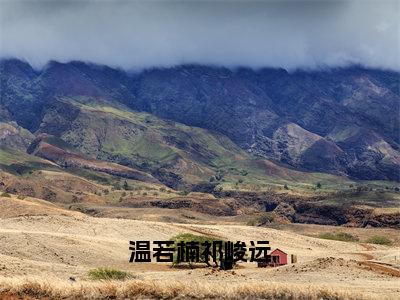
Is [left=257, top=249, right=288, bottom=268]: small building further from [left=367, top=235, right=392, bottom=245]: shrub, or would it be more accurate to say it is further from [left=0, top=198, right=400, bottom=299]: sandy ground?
[left=367, top=235, right=392, bottom=245]: shrub

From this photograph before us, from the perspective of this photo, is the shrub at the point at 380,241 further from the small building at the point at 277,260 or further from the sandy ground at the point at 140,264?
the small building at the point at 277,260

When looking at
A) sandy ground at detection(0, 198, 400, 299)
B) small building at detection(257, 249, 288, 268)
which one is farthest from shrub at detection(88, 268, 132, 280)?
small building at detection(257, 249, 288, 268)

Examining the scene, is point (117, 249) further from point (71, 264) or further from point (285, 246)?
point (285, 246)

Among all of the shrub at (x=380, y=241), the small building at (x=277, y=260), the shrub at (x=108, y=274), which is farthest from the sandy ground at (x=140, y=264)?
the shrub at (x=380, y=241)

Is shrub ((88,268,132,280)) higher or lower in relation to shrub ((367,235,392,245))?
lower

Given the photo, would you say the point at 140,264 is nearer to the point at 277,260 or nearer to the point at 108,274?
the point at 277,260

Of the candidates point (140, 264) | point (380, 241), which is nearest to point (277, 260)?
point (140, 264)

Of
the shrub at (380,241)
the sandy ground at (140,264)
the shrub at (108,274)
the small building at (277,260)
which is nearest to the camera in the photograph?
the shrub at (108,274)

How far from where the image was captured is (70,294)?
28688 mm

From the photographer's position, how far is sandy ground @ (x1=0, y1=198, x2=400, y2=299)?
44188 millimetres

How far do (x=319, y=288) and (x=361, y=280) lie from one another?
17.4 m

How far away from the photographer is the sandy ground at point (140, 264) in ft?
145

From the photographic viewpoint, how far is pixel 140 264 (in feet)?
209

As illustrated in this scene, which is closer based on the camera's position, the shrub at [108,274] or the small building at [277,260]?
the shrub at [108,274]
